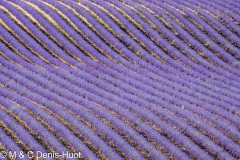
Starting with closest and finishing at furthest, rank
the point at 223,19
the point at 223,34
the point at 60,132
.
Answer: the point at 60,132
the point at 223,34
the point at 223,19

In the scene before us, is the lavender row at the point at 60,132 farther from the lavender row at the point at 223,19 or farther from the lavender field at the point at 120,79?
the lavender row at the point at 223,19

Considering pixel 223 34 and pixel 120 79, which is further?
pixel 223 34

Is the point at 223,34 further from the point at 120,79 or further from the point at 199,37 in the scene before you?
the point at 120,79

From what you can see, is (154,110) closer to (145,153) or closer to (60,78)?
(145,153)

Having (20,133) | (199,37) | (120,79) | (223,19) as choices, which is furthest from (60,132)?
(223,19)

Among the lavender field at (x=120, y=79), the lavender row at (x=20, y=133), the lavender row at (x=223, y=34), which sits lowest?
the lavender row at (x=20, y=133)

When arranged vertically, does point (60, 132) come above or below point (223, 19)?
below

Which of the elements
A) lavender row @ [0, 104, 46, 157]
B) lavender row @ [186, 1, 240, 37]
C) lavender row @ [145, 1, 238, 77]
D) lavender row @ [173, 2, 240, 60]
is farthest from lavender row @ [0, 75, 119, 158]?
lavender row @ [186, 1, 240, 37]

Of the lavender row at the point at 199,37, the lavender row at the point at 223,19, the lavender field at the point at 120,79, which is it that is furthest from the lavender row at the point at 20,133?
the lavender row at the point at 223,19

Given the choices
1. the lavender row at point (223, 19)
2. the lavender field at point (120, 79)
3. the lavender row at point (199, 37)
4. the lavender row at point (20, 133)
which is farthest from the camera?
the lavender row at point (223, 19)
